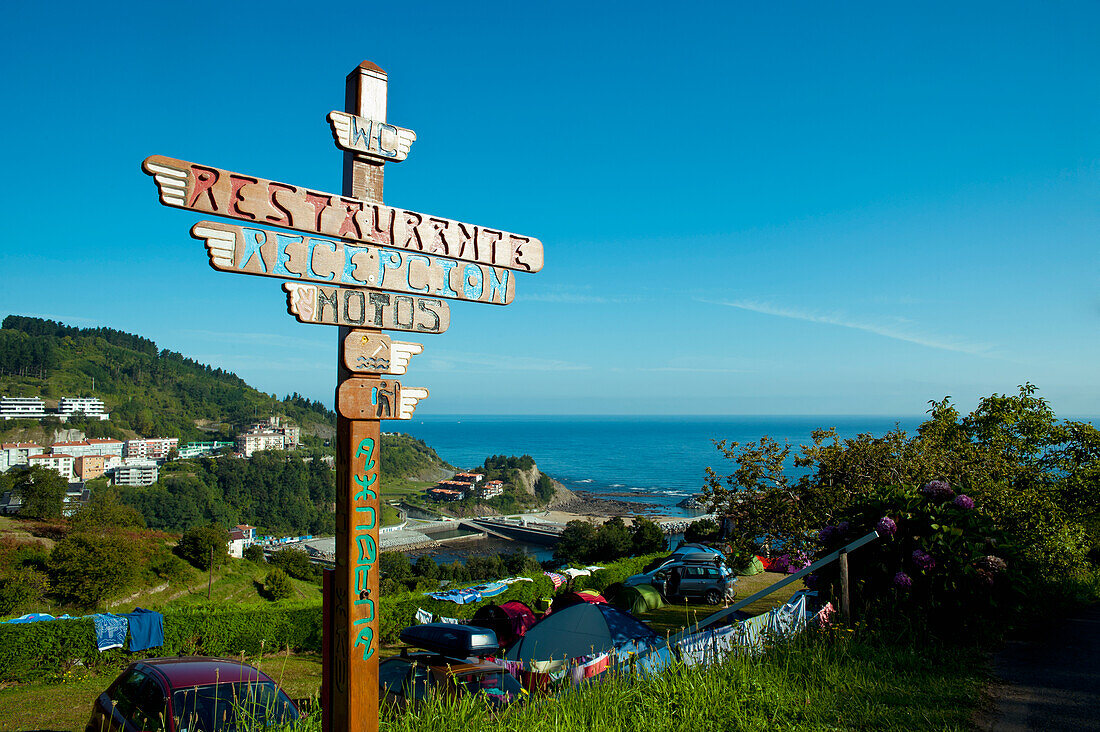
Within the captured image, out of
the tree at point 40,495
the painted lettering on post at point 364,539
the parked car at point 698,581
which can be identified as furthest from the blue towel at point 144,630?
the tree at point 40,495

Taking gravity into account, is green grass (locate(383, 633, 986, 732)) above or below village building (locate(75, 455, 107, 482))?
above

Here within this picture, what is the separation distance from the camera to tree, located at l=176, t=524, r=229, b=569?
35.8m

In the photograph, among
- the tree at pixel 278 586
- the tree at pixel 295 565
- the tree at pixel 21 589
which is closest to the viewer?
the tree at pixel 21 589

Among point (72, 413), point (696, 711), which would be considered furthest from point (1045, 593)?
point (72, 413)

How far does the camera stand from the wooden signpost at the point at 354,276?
8.39 feet

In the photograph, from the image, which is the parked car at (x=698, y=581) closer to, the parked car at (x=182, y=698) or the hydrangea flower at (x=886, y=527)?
the hydrangea flower at (x=886, y=527)

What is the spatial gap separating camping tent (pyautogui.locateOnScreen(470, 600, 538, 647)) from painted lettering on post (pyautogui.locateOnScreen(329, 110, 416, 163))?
1257cm

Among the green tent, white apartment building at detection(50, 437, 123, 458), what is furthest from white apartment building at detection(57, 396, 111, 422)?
the green tent

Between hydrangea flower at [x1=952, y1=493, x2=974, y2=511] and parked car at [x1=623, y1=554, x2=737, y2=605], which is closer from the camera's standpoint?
hydrangea flower at [x1=952, y1=493, x2=974, y2=511]

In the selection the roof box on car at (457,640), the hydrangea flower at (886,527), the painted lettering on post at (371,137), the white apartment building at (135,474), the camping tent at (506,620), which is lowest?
the white apartment building at (135,474)

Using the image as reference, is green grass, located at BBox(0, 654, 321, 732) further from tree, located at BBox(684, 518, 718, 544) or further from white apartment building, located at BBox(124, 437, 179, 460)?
white apartment building, located at BBox(124, 437, 179, 460)

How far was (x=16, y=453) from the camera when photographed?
99.4 m

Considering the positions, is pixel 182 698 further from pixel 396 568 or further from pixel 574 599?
pixel 396 568

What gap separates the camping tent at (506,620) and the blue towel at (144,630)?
285 inches
